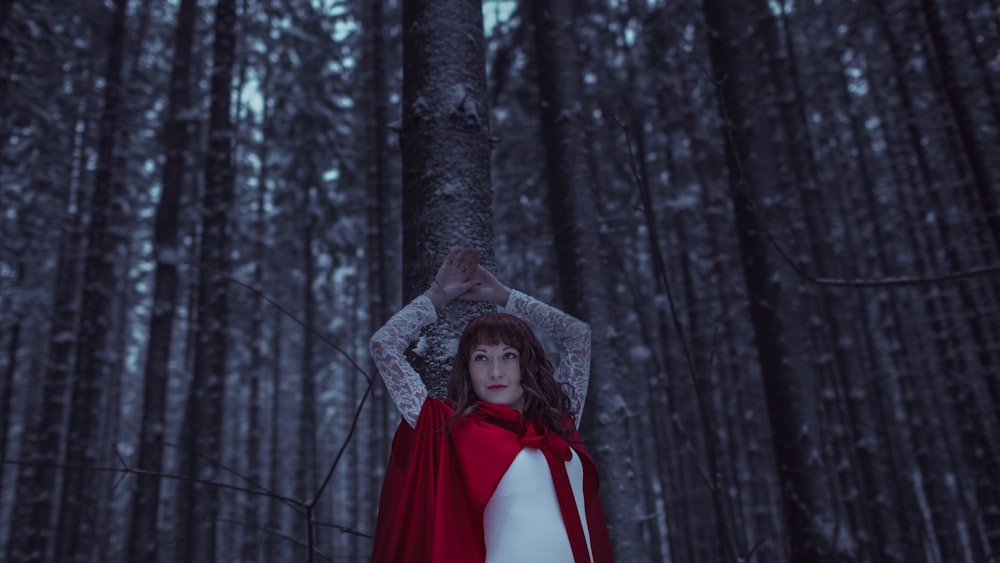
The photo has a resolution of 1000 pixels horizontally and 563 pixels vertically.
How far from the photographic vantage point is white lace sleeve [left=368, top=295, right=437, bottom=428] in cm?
212

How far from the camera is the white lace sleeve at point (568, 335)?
2443 mm

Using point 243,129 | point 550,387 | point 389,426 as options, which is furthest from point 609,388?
point 243,129

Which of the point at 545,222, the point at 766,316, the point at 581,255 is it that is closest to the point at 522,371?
the point at 581,255

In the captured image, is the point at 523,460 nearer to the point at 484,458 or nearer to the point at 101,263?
the point at 484,458

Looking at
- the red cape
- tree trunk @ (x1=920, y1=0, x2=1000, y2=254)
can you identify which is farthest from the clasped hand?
tree trunk @ (x1=920, y1=0, x2=1000, y2=254)

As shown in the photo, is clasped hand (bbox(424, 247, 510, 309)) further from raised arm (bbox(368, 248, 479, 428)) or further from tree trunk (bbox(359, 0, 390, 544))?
tree trunk (bbox(359, 0, 390, 544))

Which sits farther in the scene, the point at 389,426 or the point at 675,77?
the point at 675,77

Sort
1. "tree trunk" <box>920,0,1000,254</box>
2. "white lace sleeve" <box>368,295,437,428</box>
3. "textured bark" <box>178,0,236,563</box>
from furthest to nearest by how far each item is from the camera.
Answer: "textured bark" <box>178,0,236,563</box>
"tree trunk" <box>920,0,1000,254</box>
"white lace sleeve" <box>368,295,437,428</box>

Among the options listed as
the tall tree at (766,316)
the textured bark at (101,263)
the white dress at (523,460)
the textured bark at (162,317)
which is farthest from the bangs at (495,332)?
the textured bark at (101,263)

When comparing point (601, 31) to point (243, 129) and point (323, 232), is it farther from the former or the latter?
point (243, 129)

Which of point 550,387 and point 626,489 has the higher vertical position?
point 550,387

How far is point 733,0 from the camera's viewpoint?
5539mm

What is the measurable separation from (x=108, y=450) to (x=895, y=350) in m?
24.7

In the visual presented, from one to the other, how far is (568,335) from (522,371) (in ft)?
1.28
